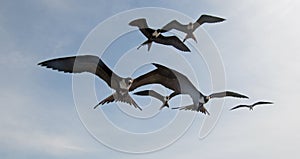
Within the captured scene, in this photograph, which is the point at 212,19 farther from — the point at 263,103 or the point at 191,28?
the point at 263,103

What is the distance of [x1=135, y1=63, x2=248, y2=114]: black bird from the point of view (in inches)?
488

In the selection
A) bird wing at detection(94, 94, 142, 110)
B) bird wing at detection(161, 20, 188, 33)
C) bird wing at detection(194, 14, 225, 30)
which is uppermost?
bird wing at detection(194, 14, 225, 30)

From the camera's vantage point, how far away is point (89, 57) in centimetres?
1091

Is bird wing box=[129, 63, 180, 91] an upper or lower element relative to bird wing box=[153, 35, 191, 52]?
lower

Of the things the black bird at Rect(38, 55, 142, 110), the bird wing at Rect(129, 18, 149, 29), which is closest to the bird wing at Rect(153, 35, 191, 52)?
the bird wing at Rect(129, 18, 149, 29)

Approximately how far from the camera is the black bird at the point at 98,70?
35.1ft

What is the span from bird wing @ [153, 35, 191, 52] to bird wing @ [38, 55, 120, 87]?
190cm

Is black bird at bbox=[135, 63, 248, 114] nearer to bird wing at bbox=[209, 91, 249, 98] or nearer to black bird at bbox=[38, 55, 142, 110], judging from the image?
bird wing at bbox=[209, 91, 249, 98]

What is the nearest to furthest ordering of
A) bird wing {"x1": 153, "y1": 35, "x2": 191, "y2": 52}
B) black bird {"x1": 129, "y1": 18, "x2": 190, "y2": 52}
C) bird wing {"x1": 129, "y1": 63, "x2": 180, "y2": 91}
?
1. black bird {"x1": 129, "y1": 18, "x2": 190, "y2": 52}
2. bird wing {"x1": 129, "y1": 63, "x2": 180, "y2": 91}
3. bird wing {"x1": 153, "y1": 35, "x2": 191, "y2": 52}

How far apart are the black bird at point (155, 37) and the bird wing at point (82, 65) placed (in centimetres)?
115

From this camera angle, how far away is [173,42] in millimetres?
12727

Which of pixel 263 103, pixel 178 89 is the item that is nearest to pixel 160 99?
pixel 178 89

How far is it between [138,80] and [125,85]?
0.67 m

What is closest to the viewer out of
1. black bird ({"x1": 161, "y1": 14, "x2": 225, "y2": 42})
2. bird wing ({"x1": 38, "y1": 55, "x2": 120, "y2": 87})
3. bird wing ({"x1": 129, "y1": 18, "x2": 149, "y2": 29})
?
bird wing ({"x1": 38, "y1": 55, "x2": 120, "y2": 87})
